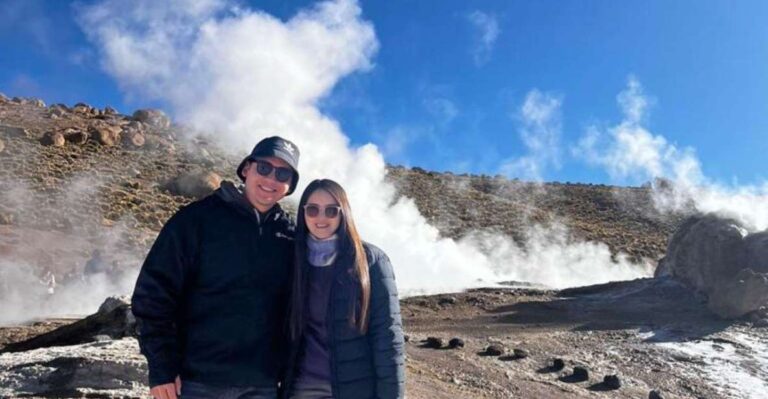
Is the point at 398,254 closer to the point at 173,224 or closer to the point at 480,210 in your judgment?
the point at 480,210

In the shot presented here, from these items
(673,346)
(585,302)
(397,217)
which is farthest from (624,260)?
(673,346)

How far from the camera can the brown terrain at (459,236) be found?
9242mm

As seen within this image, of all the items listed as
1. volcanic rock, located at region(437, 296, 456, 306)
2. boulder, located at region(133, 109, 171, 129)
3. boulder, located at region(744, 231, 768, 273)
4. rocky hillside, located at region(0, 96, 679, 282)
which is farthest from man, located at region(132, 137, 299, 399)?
boulder, located at region(133, 109, 171, 129)

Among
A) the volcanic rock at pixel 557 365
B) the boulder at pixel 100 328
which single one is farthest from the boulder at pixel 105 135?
the volcanic rock at pixel 557 365

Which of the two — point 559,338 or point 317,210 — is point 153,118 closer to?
point 559,338

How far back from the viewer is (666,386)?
909cm

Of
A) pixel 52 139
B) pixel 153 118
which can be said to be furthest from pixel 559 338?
pixel 153 118

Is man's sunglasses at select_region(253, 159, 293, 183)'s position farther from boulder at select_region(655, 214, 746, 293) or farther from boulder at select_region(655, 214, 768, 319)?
boulder at select_region(655, 214, 746, 293)

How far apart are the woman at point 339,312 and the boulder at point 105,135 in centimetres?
4160

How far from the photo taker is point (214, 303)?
8.41ft

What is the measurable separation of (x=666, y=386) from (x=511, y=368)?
222 cm

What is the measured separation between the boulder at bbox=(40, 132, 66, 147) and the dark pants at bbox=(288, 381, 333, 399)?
130 feet

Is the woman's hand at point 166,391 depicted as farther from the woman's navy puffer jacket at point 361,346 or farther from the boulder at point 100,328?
the boulder at point 100,328

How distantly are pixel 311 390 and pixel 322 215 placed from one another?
75 cm
